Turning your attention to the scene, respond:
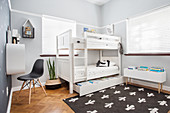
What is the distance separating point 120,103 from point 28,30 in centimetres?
277

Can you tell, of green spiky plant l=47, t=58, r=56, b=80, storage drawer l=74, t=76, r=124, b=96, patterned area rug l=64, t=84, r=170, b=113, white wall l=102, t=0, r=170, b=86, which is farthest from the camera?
green spiky plant l=47, t=58, r=56, b=80

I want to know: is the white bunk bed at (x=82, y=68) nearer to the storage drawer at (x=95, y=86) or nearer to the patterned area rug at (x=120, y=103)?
the storage drawer at (x=95, y=86)

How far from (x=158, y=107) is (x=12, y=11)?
3.79 meters

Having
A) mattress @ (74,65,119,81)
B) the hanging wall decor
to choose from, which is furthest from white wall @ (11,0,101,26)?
mattress @ (74,65,119,81)

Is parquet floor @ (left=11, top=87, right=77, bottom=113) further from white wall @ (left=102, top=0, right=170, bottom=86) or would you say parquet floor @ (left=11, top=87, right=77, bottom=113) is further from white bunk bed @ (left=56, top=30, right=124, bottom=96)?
white wall @ (left=102, top=0, right=170, bottom=86)

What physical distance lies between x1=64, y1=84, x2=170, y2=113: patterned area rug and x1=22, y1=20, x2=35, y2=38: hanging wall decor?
1925mm

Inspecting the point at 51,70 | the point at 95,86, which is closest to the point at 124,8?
the point at 95,86

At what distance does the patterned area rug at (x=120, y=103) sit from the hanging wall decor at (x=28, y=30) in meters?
1.92

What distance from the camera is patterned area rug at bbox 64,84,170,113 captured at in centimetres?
164

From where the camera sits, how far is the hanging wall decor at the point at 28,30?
8.37 feet

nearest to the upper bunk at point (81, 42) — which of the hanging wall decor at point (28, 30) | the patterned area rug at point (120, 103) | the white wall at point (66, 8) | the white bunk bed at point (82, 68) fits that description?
the white bunk bed at point (82, 68)

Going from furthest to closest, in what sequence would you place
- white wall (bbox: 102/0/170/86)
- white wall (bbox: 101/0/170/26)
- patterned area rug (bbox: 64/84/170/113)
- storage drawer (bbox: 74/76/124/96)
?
white wall (bbox: 101/0/170/26) → white wall (bbox: 102/0/170/86) → storage drawer (bbox: 74/76/124/96) → patterned area rug (bbox: 64/84/170/113)

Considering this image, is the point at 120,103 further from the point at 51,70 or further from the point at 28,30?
the point at 28,30

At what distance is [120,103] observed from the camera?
1859 millimetres
